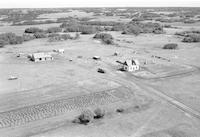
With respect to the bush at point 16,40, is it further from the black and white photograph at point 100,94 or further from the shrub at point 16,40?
the black and white photograph at point 100,94

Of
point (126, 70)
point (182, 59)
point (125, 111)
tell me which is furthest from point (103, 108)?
point (182, 59)

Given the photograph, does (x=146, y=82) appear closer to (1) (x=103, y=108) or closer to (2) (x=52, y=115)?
(1) (x=103, y=108)

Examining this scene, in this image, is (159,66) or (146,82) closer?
(146,82)

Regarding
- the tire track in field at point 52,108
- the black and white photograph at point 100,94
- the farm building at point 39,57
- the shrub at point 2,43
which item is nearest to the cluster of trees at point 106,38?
the black and white photograph at point 100,94

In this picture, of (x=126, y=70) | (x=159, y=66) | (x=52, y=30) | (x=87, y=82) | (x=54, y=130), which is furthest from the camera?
(x=52, y=30)

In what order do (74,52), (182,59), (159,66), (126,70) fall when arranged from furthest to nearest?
(74,52)
(182,59)
(159,66)
(126,70)

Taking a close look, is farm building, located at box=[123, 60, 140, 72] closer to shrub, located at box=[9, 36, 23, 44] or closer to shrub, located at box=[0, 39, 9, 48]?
shrub, located at box=[0, 39, 9, 48]

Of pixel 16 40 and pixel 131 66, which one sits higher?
pixel 16 40

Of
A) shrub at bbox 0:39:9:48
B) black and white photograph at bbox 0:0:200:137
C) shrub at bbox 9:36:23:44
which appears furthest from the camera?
shrub at bbox 9:36:23:44

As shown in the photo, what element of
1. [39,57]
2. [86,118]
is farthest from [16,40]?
[86,118]

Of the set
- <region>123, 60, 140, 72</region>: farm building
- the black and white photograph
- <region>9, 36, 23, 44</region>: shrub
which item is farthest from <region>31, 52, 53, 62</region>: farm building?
→ <region>9, 36, 23, 44</region>: shrub

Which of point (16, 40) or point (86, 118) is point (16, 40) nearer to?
point (16, 40)
